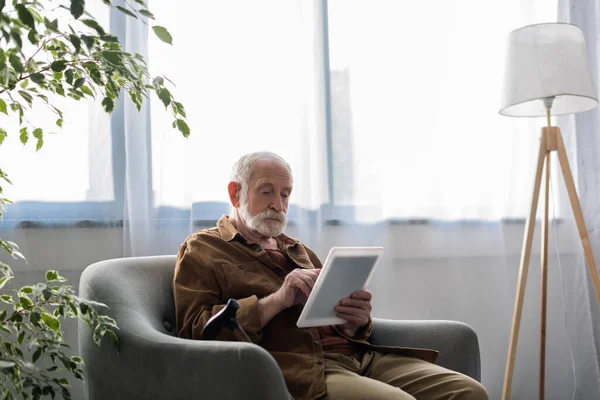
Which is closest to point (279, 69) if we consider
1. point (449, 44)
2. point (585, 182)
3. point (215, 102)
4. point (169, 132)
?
point (215, 102)

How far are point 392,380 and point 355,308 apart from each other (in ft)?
0.75

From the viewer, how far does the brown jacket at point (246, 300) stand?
169 centimetres

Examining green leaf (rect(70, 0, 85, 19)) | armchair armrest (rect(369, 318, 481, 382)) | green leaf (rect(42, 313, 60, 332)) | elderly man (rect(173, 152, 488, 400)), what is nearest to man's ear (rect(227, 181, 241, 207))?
elderly man (rect(173, 152, 488, 400))

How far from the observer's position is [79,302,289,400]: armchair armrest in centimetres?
133

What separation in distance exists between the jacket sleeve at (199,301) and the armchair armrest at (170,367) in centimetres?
13

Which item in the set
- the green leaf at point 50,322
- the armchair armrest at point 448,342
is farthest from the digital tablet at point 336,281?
the green leaf at point 50,322

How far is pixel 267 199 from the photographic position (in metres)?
1.99

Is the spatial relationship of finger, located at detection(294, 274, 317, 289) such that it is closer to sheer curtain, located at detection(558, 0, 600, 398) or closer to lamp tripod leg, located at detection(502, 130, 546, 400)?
lamp tripod leg, located at detection(502, 130, 546, 400)

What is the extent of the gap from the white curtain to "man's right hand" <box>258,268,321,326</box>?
812 millimetres

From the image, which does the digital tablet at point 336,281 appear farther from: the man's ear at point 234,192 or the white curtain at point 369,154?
the white curtain at point 369,154

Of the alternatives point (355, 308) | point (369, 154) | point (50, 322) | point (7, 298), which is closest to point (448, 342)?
point (355, 308)

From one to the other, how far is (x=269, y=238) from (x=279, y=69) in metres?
0.82

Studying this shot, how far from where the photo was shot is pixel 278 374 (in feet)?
4.41

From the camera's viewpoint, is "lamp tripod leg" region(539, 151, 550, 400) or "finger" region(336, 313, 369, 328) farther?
"lamp tripod leg" region(539, 151, 550, 400)
